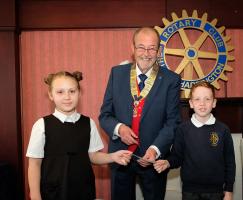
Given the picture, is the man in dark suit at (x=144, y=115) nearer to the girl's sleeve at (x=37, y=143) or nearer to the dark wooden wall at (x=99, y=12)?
the girl's sleeve at (x=37, y=143)

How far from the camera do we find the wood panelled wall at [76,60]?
125 inches

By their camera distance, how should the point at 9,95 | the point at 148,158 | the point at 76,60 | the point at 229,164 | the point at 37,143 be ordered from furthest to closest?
the point at 76,60
the point at 9,95
the point at 229,164
the point at 148,158
the point at 37,143

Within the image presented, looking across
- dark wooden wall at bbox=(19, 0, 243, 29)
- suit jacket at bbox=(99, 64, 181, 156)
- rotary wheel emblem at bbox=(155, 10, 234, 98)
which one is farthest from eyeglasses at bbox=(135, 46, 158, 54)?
dark wooden wall at bbox=(19, 0, 243, 29)

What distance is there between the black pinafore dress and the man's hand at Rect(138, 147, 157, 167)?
32 centimetres

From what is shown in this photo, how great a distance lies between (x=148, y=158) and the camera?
1.88m

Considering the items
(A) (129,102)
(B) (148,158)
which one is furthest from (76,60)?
(B) (148,158)

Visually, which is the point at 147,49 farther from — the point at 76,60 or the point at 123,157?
the point at 76,60

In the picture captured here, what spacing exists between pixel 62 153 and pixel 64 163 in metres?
0.05

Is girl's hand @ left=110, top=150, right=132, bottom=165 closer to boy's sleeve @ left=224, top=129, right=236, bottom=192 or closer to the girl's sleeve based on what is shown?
the girl's sleeve

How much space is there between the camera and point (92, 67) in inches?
126

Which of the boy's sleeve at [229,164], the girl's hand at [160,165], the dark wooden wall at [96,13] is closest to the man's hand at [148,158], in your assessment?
the girl's hand at [160,165]

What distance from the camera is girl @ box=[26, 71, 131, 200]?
1742mm

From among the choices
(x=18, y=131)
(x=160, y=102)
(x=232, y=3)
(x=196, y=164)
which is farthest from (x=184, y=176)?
(x=232, y=3)

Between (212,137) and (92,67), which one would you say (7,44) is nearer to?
(92,67)
